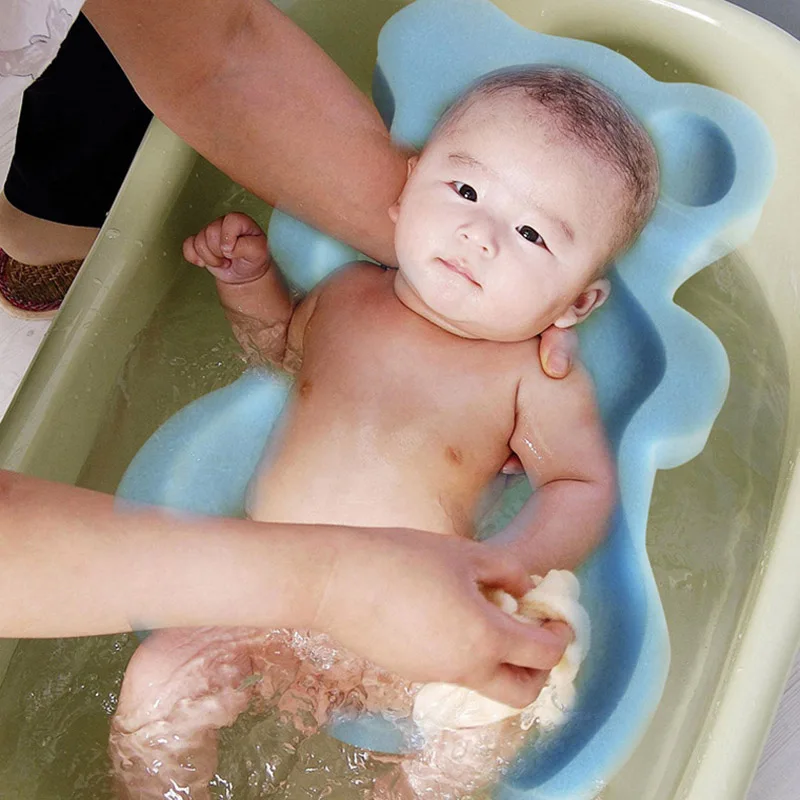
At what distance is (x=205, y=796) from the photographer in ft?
3.11

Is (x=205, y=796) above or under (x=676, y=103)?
under

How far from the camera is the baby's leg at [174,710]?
0.93m

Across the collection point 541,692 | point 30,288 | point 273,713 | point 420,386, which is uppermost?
point 420,386

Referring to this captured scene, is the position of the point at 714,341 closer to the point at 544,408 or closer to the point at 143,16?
the point at 544,408

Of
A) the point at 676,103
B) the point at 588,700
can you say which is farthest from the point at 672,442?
the point at 676,103

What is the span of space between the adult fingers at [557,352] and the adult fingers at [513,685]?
1.11 feet

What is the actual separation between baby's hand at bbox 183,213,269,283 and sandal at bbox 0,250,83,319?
0.45 meters

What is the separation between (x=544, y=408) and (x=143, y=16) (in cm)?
54

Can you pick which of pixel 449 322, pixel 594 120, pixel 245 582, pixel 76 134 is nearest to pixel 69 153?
pixel 76 134

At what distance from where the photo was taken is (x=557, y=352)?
1.06m

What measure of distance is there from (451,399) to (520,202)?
211mm

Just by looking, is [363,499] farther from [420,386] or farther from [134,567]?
[134,567]

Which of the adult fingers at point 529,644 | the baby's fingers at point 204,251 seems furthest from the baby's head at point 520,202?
the adult fingers at point 529,644

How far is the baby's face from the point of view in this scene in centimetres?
98
